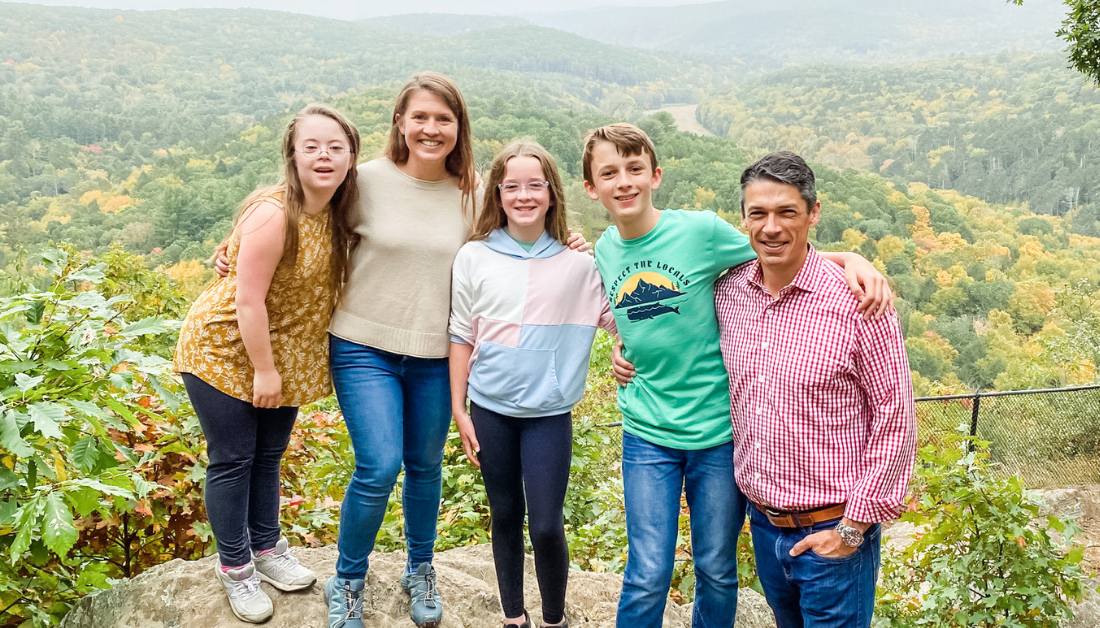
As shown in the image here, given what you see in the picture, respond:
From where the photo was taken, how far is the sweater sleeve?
2270 millimetres

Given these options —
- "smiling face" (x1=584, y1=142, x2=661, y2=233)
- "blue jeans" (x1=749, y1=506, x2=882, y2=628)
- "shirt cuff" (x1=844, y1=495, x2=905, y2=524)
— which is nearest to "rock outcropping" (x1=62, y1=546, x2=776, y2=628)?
"blue jeans" (x1=749, y1=506, x2=882, y2=628)

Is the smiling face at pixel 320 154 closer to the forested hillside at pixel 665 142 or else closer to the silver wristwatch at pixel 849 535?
the forested hillside at pixel 665 142

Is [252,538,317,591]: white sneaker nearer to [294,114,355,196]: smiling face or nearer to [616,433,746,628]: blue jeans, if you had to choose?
[616,433,746,628]: blue jeans

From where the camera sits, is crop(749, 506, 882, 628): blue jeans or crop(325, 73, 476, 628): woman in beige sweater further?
crop(325, 73, 476, 628): woman in beige sweater

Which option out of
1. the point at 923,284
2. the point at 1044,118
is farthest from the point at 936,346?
the point at 1044,118

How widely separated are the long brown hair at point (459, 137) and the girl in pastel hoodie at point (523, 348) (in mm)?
108

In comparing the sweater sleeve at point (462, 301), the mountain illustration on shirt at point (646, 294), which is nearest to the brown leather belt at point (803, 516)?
the mountain illustration on shirt at point (646, 294)

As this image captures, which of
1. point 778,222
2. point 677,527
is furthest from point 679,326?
point 677,527

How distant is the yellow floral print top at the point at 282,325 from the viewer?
2.18 metres

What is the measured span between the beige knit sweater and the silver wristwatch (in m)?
1.21

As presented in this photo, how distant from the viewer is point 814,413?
1878 millimetres

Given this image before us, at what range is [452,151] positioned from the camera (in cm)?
239

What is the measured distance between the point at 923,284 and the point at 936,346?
Answer: 452 inches

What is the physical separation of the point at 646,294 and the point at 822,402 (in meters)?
0.56
